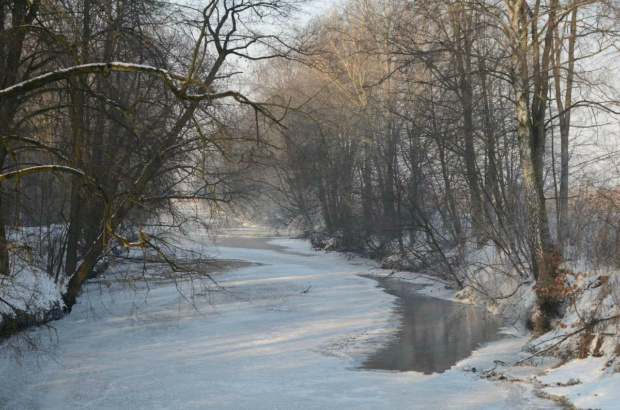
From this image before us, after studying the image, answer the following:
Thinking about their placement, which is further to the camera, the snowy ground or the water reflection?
the water reflection

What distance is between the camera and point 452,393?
7.84 meters

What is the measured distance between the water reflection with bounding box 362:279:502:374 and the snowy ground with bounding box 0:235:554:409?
1.06 ft

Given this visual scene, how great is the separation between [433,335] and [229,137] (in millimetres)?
7099

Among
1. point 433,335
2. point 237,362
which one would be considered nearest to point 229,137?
point 237,362

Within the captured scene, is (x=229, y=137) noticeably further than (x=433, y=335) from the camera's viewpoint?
No

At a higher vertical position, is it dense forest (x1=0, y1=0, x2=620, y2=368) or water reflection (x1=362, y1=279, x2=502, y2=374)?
dense forest (x1=0, y1=0, x2=620, y2=368)

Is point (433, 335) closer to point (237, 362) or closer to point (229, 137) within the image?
point (237, 362)

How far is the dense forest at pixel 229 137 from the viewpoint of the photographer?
7.54 meters

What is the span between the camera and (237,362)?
9.61 m

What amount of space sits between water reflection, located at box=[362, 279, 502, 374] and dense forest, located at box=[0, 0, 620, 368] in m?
0.90

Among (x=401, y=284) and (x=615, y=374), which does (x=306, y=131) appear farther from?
(x=615, y=374)

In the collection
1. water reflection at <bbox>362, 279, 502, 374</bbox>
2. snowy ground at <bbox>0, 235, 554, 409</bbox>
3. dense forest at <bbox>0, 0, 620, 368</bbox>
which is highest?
dense forest at <bbox>0, 0, 620, 368</bbox>

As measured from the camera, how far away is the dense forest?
754 cm

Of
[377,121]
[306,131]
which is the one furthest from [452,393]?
[306,131]
